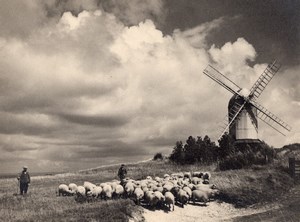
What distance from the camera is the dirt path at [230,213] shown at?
19.1 meters

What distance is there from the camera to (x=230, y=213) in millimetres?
22359

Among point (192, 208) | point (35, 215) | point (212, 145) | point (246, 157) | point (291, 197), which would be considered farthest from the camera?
point (212, 145)

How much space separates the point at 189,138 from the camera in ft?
188

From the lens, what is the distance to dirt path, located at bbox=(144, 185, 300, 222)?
1914 centimetres

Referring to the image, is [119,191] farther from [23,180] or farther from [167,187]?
[23,180]

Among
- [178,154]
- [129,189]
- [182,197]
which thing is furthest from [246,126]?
[129,189]

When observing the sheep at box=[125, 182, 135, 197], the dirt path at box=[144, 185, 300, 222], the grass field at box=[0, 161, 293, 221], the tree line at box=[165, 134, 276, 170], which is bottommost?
the dirt path at box=[144, 185, 300, 222]

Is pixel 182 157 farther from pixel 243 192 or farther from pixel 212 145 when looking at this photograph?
pixel 243 192

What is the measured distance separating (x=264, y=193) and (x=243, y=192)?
140cm

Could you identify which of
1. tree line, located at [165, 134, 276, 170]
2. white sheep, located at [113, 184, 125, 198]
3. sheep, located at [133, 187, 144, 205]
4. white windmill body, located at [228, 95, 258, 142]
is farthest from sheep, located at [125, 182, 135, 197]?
white windmill body, located at [228, 95, 258, 142]

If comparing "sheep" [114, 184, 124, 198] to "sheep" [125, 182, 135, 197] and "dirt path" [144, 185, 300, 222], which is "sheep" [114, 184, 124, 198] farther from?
"dirt path" [144, 185, 300, 222]

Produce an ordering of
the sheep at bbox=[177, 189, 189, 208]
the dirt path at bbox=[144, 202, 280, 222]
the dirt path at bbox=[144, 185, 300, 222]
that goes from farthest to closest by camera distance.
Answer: the sheep at bbox=[177, 189, 189, 208], the dirt path at bbox=[144, 202, 280, 222], the dirt path at bbox=[144, 185, 300, 222]

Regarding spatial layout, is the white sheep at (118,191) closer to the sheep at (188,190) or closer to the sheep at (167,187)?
the sheep at (167,187)

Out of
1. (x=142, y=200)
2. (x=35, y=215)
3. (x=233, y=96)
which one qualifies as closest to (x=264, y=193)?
(x=142, y=200)
